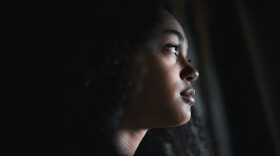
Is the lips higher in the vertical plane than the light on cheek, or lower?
lower

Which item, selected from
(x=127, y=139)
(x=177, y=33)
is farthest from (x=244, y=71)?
(x=127, y=139)

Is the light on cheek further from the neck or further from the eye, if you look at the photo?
the neck

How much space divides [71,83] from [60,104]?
0.06 metres

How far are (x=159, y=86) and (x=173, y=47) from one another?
0.13 m

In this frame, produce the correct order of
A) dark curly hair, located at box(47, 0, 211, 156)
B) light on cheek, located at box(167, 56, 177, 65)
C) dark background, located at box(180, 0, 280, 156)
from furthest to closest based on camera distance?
dark background, located at box(180, 0, 280, 156) < light on cheek, located at box(167, 56, 177, 65) < dark curly hair, located at box(47, 0, 211, 156)

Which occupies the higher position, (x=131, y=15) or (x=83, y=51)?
(x=131, y=15)

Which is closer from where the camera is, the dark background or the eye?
the eye

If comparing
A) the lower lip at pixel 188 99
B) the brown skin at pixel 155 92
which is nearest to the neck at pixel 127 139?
the brown skin at pixel 155 92

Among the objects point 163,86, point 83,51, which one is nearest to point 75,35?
point 83,51

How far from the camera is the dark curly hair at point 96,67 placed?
876 mm

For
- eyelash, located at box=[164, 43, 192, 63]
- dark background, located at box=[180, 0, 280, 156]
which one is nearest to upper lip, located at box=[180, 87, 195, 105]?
eyelash, located at box=[164, 43, 192, 63]

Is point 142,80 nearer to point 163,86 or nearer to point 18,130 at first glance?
point 163,86

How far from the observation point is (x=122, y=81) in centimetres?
92

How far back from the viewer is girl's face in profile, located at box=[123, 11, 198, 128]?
0.93 meters
